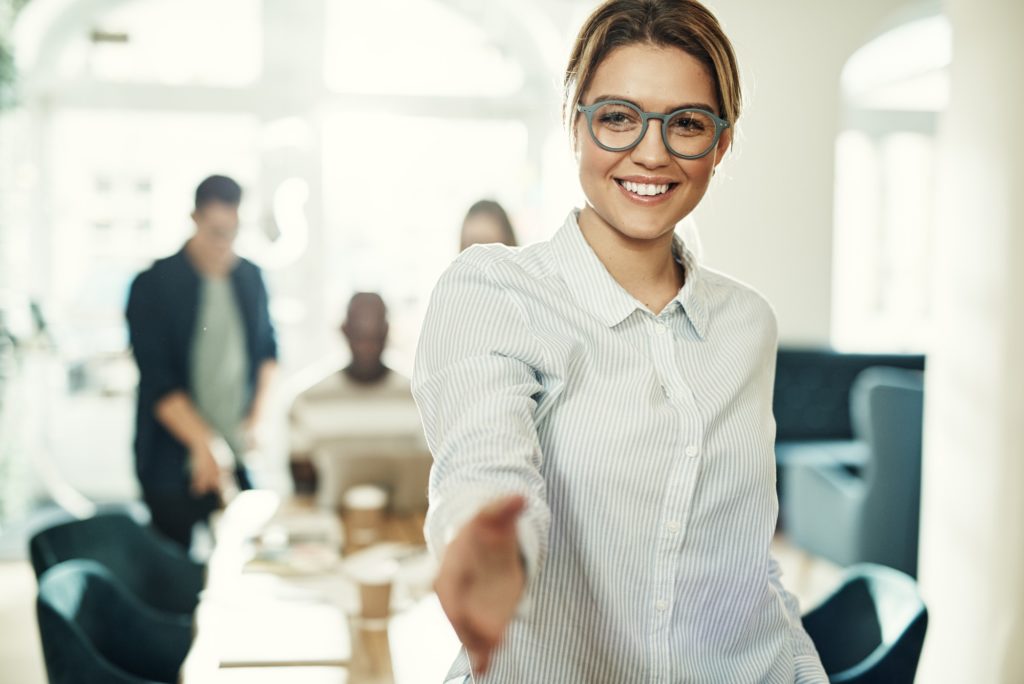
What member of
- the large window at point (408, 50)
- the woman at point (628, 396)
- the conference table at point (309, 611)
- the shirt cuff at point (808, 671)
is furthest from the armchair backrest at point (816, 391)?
the woman at point (628, 396)

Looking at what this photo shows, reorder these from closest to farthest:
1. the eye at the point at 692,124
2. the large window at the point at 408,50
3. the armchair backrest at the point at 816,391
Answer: the eye at the point at 692,124 → the armchair backrest at the point at 816,391 → the large window at the point at 408,50

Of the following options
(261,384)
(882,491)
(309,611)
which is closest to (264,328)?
(261,384)

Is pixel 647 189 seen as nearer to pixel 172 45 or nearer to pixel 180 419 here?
pixel 180 419

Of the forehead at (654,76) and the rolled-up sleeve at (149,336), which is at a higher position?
the forehead at (654,76)

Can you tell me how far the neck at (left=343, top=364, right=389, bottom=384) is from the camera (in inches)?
145

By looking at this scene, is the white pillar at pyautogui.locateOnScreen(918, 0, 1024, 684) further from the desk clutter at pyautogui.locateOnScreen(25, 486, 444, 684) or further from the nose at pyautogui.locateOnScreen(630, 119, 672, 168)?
the nose at pyautogui.locateOnScreen(630, 119, 672, 168)

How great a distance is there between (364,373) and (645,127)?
267 cm

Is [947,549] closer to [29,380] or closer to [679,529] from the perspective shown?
[679,529]

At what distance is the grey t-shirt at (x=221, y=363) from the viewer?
11.1 ft

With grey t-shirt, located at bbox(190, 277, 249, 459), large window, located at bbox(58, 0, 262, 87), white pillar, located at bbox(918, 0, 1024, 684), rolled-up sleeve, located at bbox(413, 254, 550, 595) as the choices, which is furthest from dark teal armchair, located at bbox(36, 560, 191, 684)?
large window, located at bbox(58, 0, 262, 87)

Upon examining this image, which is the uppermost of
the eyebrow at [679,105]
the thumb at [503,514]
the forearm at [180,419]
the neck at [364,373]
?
the eyebrow at [679,105]

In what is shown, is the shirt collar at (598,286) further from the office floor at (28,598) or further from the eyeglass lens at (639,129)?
the office floor at (28,598)

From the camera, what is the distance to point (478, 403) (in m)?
0.95

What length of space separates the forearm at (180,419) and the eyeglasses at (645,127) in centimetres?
242
